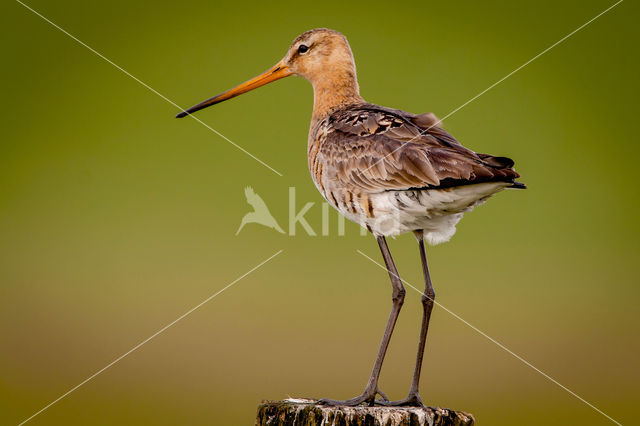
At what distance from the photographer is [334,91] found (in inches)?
333

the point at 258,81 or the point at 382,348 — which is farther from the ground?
the point at 258,81

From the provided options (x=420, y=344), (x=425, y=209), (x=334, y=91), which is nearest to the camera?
(x=425, y=209)

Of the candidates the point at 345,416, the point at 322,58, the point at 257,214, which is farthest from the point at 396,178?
the point at 257,214

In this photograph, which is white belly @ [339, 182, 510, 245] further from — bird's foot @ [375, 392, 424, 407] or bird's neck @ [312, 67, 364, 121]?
bird's neck @ [312, 67, 364, 121]

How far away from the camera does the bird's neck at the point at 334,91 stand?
8.34 meters

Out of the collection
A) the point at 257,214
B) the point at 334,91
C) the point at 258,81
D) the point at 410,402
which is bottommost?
the point at 410,402

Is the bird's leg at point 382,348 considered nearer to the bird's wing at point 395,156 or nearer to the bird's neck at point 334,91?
the bird's wing at point 395,156

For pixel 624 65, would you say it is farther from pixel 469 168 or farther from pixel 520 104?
pixel 469 168

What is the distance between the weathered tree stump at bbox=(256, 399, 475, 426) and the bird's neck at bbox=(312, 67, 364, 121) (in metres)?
3.42

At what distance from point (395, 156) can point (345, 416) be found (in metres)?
2.21

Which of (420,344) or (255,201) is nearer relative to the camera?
(420,344)

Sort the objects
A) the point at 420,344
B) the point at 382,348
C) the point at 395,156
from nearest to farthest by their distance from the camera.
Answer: the point at 395,156, the point at 382,348, the point at 420,344

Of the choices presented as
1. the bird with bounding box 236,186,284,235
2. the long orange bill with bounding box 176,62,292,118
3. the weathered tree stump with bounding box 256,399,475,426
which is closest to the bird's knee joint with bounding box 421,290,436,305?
the weathered tree stump with bounding box 256,399,475,426

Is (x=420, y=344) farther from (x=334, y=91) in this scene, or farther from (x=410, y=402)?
(x=334, y=91)
